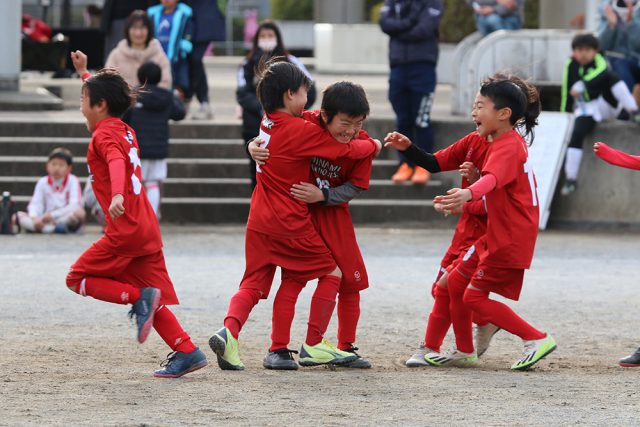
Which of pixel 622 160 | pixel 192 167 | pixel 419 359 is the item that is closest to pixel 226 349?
pixel 419 359

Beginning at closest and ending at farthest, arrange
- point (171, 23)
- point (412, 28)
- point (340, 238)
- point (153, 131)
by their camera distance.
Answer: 1. point (340, 238)
2. point (153, 131)
3. point (412, 28)
4. point (171, 23)

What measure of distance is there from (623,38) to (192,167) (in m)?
4.47

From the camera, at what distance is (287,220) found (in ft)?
21.7

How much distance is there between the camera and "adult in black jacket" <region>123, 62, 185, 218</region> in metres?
12.2

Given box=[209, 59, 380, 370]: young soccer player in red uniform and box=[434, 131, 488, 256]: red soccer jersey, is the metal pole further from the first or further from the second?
box=[434, 131, 488, 256]: red soccer jersey

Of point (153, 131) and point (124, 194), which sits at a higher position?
point (124, 194)

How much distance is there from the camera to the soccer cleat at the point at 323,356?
22.1 feet

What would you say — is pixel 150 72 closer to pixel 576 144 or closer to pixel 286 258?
pixel 576 144

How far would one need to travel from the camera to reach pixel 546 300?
9.34m

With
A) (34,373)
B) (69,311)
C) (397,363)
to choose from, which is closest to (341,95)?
(397,363)

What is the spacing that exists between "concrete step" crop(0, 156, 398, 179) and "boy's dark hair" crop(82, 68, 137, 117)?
7.36 m

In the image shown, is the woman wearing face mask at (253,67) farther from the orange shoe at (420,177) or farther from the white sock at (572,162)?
the white sock at (572,162)

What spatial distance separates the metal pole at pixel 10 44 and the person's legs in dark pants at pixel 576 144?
7082 mm

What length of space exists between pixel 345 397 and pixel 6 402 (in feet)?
4.60
